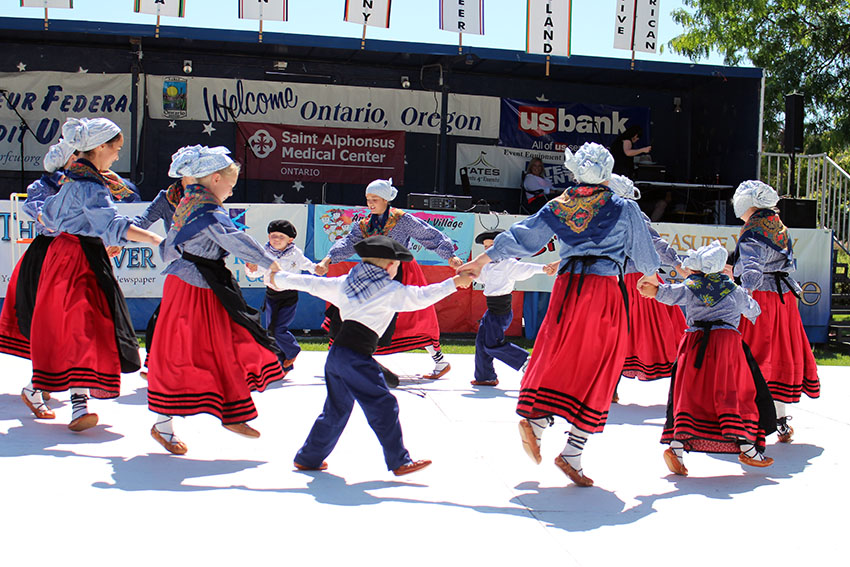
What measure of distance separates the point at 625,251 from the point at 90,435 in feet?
10.7

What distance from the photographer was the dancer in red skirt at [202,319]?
4.44 m

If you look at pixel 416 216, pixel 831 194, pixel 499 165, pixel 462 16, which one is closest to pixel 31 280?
pixel 416 216

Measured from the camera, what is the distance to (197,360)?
4.48 m

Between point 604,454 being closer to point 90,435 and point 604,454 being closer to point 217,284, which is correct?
point 217,284

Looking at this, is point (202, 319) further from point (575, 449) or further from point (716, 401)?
point (716, 401)

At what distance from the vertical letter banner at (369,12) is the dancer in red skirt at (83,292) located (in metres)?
8.18

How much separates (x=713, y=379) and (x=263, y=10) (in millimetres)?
9787

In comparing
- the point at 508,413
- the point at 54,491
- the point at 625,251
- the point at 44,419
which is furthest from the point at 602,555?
the point at 44,419

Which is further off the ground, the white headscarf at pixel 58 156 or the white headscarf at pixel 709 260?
the white headscarf at pixel 58 156

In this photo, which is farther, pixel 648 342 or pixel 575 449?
pixel 648 342

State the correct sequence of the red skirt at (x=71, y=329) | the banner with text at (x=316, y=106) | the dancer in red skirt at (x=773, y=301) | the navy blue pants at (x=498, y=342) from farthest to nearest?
the banner with text at (x=316, y=106) → the navy blue pants at (x=498, y=342) → the dancer in red skirt at (x=773, y=301) → the red skirt at (x=71, y=329)

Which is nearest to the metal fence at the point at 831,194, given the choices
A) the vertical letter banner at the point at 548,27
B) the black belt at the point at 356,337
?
the vertical letter banner at the point at 548,27

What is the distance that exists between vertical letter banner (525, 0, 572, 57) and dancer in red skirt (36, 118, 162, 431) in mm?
9202

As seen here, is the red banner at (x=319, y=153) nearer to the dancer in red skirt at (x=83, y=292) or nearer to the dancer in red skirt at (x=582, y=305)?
the dancer in red skirt at (x=83, y=292)
